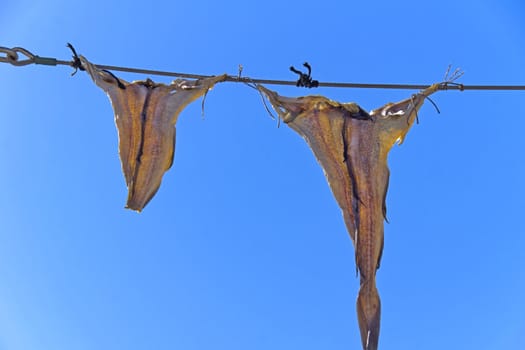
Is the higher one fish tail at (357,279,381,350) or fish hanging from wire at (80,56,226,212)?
fish hanging from wire at (80,56,226,212)

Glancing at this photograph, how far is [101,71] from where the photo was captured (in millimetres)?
7855

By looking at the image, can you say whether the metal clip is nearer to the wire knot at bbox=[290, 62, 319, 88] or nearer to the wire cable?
the wire cable

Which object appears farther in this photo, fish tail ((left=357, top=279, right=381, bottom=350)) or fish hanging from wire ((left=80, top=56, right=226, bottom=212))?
fish hanging from wire ((left=80, top=56, right=226, bottom=212))

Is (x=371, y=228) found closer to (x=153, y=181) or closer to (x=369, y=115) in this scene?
(x=369, y=115)

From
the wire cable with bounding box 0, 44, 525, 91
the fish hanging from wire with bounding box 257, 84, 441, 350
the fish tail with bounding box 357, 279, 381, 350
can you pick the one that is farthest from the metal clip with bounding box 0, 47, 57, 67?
the fish tail with bounding box 357, 279, 381, 350

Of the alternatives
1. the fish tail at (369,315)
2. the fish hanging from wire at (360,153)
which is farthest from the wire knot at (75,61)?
the fish tail at (369,315)

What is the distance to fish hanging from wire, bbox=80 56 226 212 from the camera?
294 inches

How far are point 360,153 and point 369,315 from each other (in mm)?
1861

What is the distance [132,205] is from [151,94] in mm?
1386

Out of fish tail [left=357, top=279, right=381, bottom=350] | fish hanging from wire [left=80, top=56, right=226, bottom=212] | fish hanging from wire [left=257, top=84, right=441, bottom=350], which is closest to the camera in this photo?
fish tail [left=357, top=279, right=381, bottom=350]

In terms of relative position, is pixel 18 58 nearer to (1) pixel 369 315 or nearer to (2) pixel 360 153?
(2) pixel 360 153

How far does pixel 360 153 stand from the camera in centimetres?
752

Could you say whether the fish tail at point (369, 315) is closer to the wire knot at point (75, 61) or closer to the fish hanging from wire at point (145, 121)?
the fish hanging from wire at point (145, 121)

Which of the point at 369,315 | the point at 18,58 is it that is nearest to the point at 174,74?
the point at 18,58
